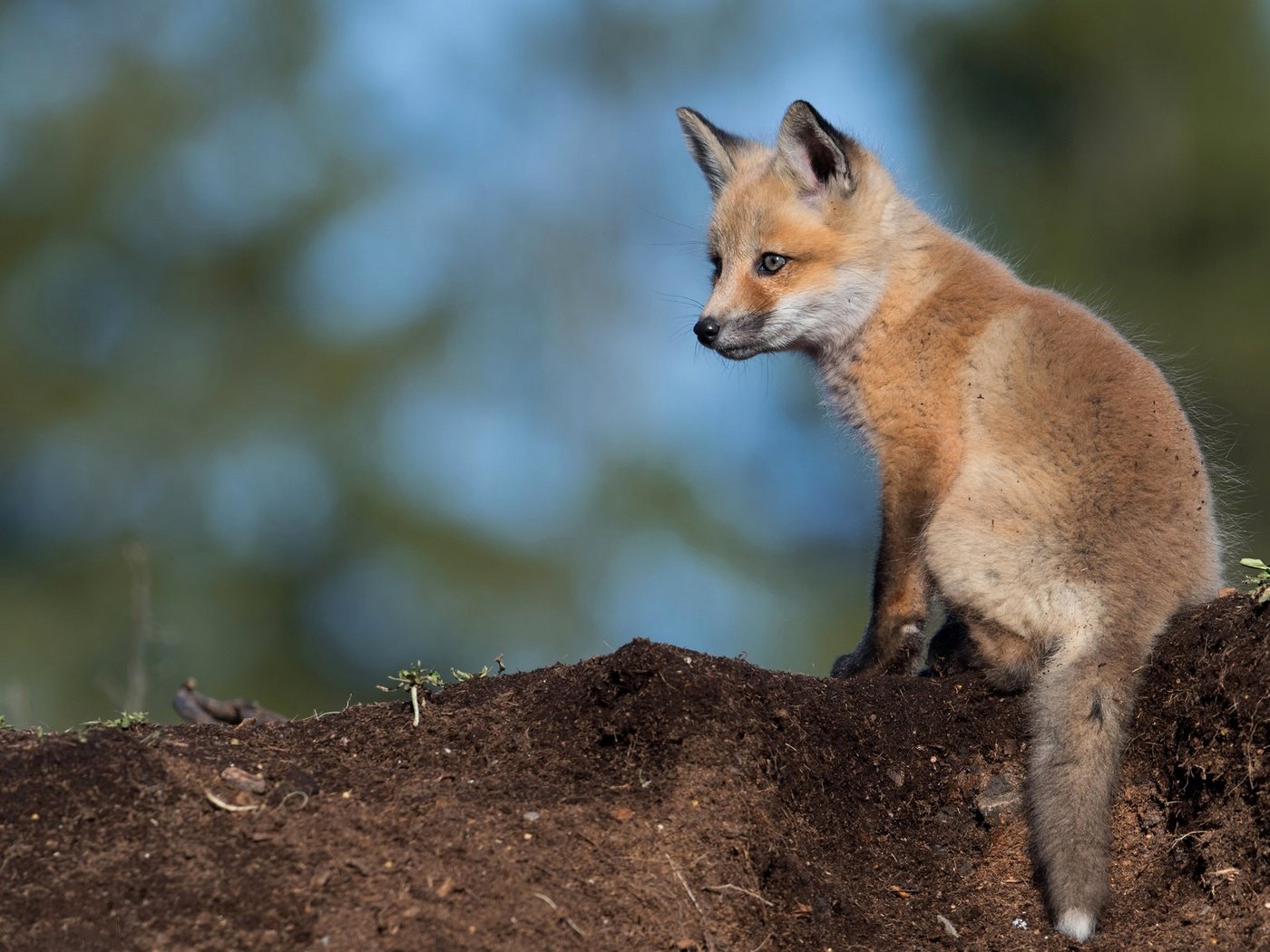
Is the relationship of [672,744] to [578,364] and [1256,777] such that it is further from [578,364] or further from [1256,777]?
[578,364]

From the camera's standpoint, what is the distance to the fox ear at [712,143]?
761 cm

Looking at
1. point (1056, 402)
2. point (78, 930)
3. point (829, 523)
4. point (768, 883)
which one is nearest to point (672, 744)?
point (768, 883)

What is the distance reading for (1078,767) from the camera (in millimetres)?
4574

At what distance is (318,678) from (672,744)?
17.9 meters

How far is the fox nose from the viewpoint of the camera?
6789 millimetres

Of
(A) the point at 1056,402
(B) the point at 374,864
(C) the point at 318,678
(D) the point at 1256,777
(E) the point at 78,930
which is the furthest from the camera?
(C) the point at 318,678

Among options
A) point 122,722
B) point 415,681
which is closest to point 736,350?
point 415,681

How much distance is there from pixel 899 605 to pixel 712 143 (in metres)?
3.20

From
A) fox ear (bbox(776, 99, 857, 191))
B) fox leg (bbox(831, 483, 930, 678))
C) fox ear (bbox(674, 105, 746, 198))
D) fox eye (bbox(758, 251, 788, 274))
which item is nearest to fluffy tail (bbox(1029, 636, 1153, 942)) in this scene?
fox leg (bbox(831, 483, 930, 678))

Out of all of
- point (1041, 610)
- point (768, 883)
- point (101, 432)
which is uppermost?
point (101, 432)

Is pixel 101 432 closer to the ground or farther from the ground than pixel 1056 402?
farther from the ground

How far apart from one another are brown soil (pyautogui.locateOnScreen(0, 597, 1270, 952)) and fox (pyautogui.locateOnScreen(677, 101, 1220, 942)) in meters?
0.26

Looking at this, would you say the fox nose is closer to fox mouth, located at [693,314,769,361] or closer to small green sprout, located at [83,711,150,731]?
fox mouth, located at [693,314,769,361]

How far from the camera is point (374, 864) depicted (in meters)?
3.64
